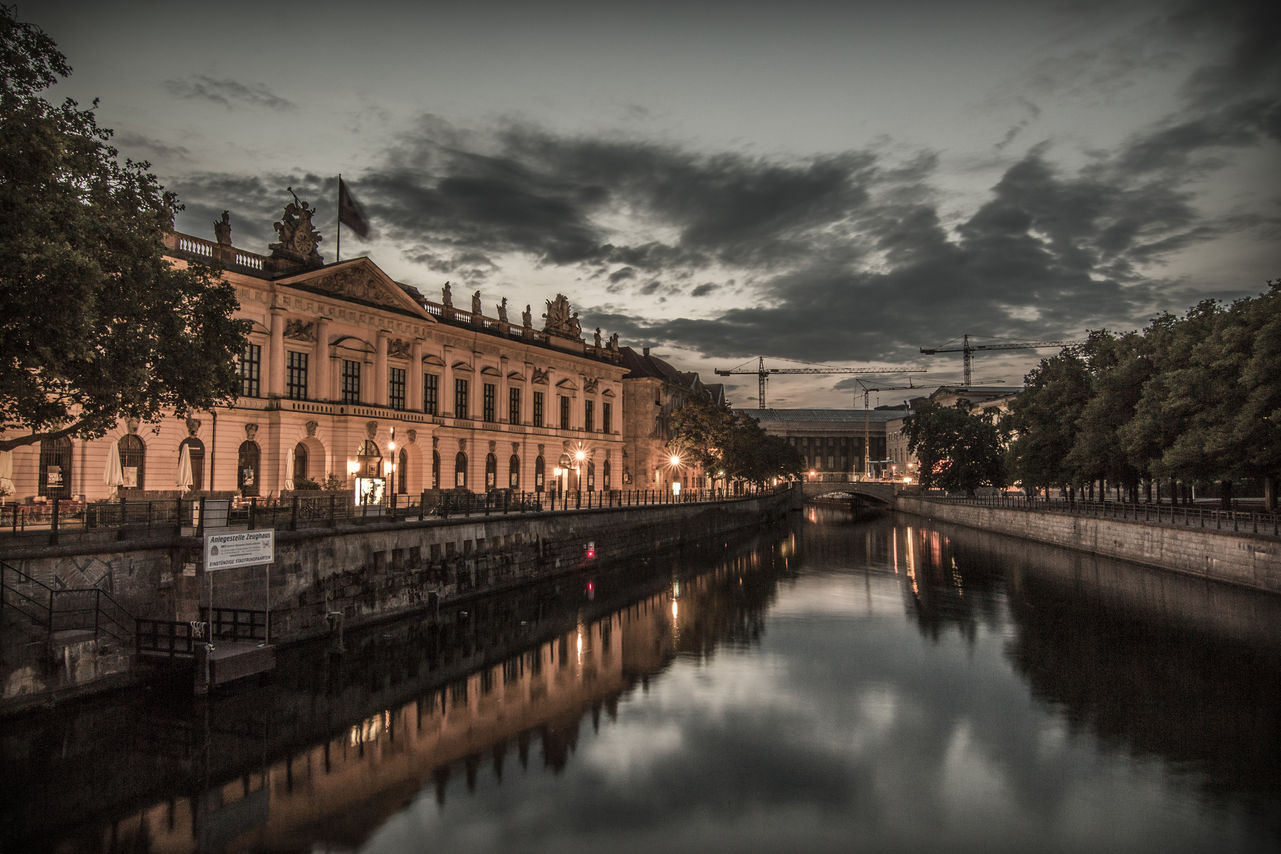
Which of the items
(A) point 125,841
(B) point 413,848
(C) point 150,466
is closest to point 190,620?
(A) point 125,841

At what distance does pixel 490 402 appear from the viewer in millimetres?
57406

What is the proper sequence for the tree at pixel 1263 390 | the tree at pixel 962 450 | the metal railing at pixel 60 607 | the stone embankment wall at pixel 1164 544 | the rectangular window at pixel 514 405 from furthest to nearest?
1. the tree at pixel 962 450
2. the rectangular window at pixel 514 405
3. the stone embankment wall at pixel 1164 544
4. the tree at pixel 1263 390
5. the metal railing at pixel 60 607

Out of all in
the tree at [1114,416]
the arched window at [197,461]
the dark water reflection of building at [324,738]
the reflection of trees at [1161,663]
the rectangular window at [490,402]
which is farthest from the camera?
the rectangular window at [490,402]

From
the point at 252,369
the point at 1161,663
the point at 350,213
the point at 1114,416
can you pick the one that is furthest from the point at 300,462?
the point at 1114,416

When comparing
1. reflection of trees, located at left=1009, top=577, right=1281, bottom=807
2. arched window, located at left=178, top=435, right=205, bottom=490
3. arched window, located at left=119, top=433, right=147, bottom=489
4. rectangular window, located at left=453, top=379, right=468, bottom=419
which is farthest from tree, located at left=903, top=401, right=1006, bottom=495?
arched window, located at left=119, top=433, right=147, bottom=489

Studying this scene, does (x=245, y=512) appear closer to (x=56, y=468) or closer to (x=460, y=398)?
(x=56, y=468)

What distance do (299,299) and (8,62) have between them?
81.5 ft

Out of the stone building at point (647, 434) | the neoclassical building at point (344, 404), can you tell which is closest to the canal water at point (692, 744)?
the neoclassical building at point (344, 404)

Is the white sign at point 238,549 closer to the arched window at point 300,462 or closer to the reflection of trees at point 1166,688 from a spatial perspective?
the reflection of trees at point 1166,688

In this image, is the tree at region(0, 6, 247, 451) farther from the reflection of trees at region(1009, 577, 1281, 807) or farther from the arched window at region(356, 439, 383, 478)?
the reflection of trees at region(1009, 577, 1281, 807)

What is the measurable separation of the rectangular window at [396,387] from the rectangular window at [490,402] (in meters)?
7.61

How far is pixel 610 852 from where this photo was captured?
43.2 ft

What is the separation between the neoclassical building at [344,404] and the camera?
36.3 meters

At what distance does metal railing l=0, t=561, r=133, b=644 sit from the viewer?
17609 mm
